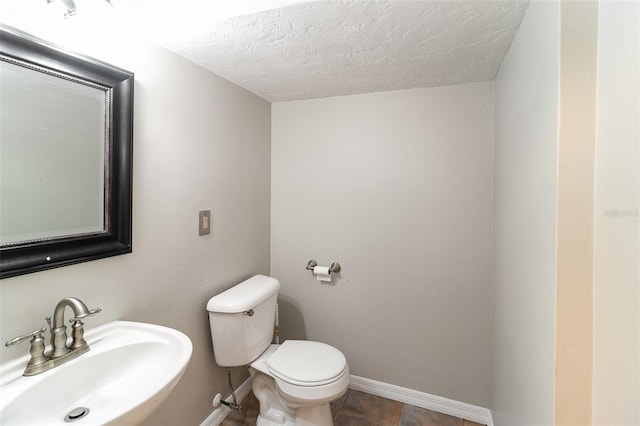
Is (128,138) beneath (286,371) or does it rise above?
above

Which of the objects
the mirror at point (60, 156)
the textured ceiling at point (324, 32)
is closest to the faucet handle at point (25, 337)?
the mirror at point (60, 156)

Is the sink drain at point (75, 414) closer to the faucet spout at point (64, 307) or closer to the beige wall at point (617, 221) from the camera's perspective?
the faucet spout at point (64, 307)

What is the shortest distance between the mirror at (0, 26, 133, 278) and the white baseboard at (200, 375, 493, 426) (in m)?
1.24

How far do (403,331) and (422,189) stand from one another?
96 centimetres

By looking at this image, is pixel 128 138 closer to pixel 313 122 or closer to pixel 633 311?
pixel 313 122

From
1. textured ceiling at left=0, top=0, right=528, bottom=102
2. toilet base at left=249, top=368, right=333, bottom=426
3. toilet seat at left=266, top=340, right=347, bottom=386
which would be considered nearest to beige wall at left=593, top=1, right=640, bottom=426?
textured ceiling at left=0, top=0, right=528, bottom=102

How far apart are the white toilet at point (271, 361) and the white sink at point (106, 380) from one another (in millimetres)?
452

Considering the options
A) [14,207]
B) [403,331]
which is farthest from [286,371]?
[14,207]

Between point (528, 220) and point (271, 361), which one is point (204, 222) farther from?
point (528, 220)

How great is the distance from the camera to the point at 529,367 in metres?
1.03

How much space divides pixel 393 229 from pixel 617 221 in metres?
1.31

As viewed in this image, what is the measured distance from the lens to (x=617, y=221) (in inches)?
26.4

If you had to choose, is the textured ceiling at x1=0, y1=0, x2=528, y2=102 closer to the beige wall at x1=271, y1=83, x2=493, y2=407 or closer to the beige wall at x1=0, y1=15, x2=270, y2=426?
the beige wall at x1=0, y1=15, x2=270, y2=426

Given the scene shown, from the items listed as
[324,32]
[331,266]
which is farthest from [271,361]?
[324,32]
